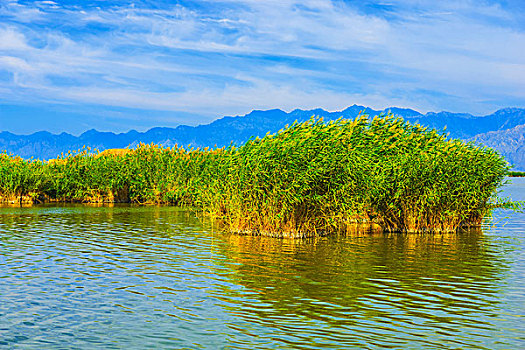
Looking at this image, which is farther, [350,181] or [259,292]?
[350,181]

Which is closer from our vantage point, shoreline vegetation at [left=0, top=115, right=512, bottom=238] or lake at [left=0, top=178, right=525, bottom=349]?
lake at [left=0, top=178, right=525, bottom=349]

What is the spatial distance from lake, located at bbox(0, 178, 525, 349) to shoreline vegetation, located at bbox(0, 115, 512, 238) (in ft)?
3.70

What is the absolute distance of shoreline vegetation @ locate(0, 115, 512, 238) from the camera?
71.7 feet

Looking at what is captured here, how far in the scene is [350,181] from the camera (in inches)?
881

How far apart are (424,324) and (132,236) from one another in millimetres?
15170

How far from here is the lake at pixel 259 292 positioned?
10219 millimetres

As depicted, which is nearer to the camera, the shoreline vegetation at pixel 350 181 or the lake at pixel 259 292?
the lake at pixel 259 292

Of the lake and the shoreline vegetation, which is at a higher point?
the shoreline vegetation

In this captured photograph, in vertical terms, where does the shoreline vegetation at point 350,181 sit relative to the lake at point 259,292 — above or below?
above

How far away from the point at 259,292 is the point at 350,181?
9723 mm

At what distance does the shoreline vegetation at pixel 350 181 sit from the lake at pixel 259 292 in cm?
113

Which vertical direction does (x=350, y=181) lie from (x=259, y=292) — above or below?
above

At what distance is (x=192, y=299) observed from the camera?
12766 mm

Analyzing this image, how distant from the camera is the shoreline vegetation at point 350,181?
2184cm
